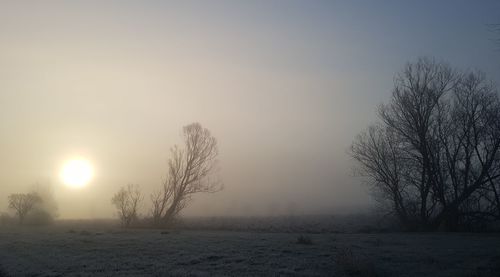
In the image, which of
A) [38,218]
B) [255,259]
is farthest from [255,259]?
[38,218]

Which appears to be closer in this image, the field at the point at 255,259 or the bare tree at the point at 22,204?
the field at the point at 255,259

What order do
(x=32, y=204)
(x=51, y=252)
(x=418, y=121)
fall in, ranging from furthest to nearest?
(x=32, y=204) < (x=418, y=121) < (x=51, y=252)

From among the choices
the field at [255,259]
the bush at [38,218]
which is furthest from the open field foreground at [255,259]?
the bush at [38,218]

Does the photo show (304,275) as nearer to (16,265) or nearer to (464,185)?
(16,265)

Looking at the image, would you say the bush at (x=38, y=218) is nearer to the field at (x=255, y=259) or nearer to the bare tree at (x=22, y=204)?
the bare tree at (x=22, y=204)

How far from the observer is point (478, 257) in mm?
16906

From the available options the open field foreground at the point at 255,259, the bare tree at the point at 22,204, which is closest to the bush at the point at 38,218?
the bare tree at the point at 22,204

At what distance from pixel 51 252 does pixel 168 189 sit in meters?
26.8

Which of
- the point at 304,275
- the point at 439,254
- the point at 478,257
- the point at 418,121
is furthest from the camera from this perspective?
the point at 418,121

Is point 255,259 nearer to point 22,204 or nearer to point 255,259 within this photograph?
point 255,259

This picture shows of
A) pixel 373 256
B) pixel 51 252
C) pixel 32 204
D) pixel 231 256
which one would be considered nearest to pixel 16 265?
pixel 51 252

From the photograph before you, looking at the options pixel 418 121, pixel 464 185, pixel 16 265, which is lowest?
pixel 16 265

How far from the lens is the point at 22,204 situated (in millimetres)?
74000

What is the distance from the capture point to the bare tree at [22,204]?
73.4 m
